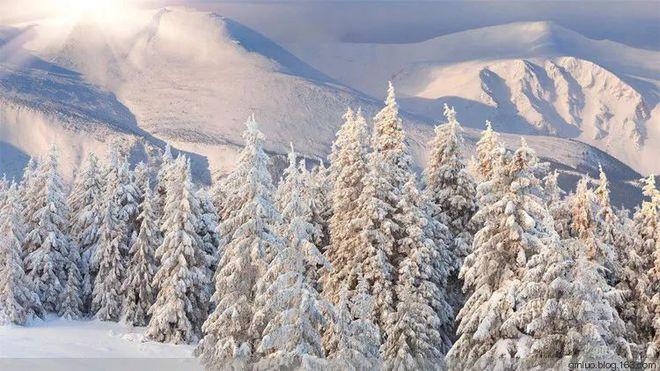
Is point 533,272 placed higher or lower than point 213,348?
higher

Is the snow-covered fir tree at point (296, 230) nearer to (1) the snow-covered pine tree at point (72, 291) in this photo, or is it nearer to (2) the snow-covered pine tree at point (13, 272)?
(2) the snow-covered pine tree at point (13, 272)

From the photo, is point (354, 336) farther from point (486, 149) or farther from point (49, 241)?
point (49, 241)

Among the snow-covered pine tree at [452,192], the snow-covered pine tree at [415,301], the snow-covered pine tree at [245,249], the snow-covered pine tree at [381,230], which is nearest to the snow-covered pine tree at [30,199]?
the snow-covered pine tree at [245,249]

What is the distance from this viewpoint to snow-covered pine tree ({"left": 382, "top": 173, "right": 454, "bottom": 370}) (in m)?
30.2

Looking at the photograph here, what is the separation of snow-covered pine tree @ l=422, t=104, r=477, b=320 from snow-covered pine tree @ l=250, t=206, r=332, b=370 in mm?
9398

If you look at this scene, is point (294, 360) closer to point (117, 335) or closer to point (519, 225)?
point (519, 225)

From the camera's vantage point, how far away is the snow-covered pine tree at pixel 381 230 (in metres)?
31.4

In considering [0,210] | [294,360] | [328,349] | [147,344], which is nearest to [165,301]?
[147,344]

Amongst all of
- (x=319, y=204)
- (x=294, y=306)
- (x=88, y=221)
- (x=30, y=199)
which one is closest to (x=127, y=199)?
(x=88, y=221)

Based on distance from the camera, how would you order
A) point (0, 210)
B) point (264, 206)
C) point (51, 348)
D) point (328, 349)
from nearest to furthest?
1. point (264, 206)
2. point (328, 349)
3. point (51, 348)
4. point (0, 210)

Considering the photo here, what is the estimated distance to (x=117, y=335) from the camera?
4325cm

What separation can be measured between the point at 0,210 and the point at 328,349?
25480 mm

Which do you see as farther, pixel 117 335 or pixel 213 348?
pixel 117 335

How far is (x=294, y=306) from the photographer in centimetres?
2528
